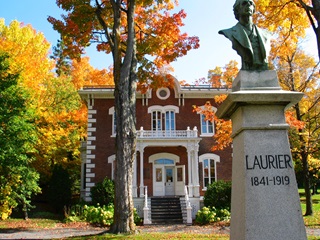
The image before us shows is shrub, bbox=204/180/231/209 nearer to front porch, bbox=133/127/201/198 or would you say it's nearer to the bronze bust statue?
front porch, bbox=133/127/201/198

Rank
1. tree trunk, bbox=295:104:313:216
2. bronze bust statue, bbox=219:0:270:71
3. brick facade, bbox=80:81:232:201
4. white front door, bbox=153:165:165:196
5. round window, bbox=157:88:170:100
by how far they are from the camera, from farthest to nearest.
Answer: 1. round window, bbox=157:88:170:100
2. white front door, bbox=153:165:165:196
3. brick facade, bbox=80:81:232:201
4. tree trunk, bbox=295:104:313:216
5. bronze bust statue, bbox=219:0:270:71

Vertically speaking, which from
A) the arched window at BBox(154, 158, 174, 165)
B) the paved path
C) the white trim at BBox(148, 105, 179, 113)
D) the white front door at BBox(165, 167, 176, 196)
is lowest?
the paved path

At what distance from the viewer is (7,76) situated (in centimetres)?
1719

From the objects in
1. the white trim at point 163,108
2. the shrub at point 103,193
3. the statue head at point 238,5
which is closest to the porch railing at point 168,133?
the white trim at point 163,108

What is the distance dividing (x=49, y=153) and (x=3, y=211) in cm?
763

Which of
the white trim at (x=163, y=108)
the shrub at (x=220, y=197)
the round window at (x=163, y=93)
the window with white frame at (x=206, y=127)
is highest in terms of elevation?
the round window at (x=163, y=93)

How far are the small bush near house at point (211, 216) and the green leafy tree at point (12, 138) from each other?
9.53 meters

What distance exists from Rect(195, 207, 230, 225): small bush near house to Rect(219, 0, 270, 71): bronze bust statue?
47.7ft

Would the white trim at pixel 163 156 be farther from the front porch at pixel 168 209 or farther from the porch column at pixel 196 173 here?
the front porch at pixel 168 209

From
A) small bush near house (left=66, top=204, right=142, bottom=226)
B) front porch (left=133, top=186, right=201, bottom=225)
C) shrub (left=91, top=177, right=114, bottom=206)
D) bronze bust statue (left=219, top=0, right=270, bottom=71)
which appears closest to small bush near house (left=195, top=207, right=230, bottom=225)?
front porch (left=133, top=186, right=201, bottom=225)

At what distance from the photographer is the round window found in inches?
995

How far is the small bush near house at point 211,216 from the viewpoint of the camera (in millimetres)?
18453

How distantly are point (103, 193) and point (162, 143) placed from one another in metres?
5.32

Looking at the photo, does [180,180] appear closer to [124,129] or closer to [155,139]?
[155,139]
